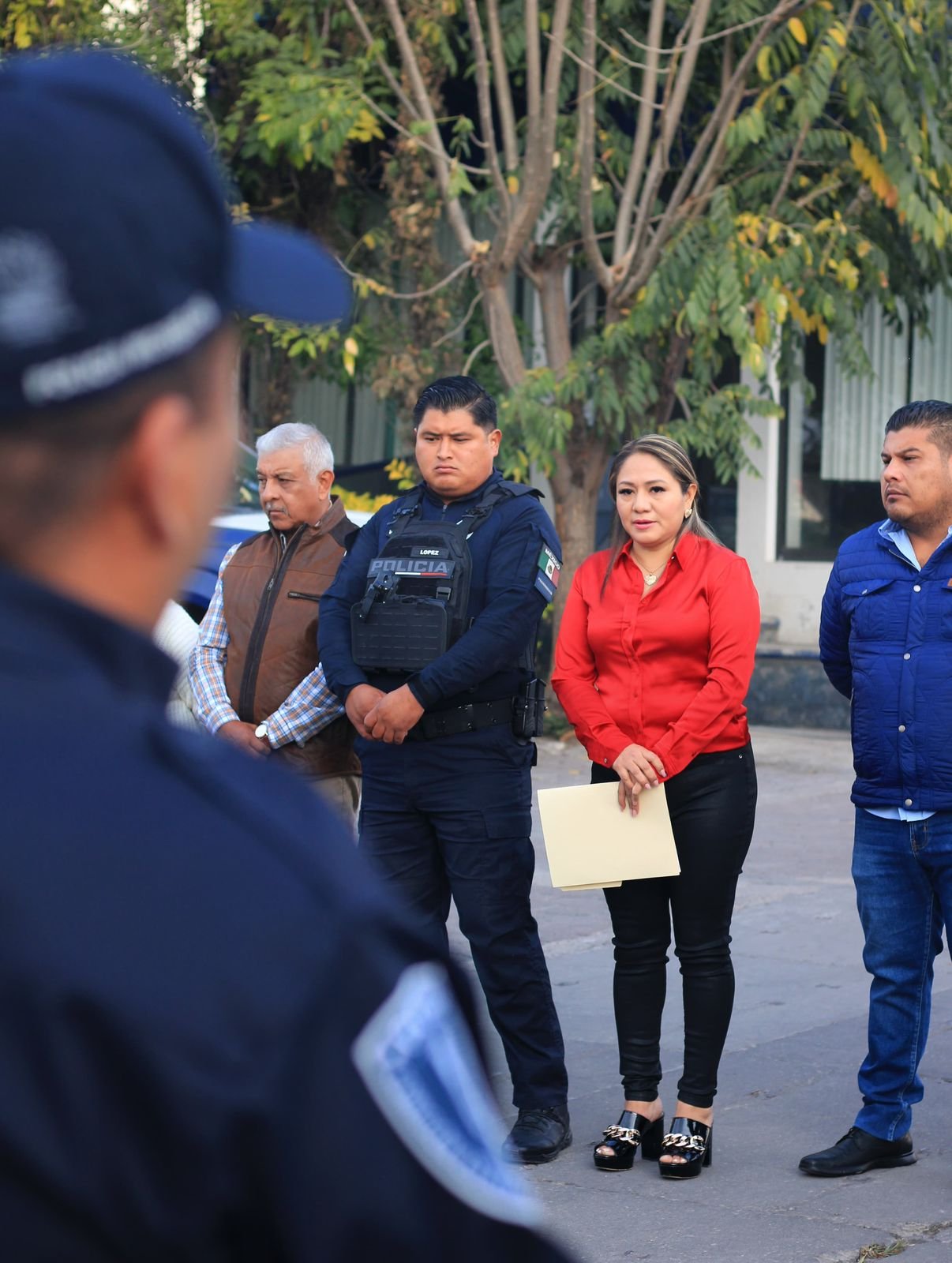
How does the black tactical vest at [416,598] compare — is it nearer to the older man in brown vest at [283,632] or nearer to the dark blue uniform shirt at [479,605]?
the dark blue uniform shirt at [479,605]

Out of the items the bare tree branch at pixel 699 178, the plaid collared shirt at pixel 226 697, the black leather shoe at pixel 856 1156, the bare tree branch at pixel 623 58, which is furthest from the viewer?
the bare tree branch at pixel 699 178

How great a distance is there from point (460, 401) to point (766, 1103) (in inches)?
89.9

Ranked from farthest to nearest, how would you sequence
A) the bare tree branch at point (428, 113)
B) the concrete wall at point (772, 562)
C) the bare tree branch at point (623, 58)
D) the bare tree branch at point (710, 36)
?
the concrete wall at point (772, 562) → the bare tree branch at point (428, 113) → the bare tree branch at point (623, 58) → the bare tree branch at point (710, 36)

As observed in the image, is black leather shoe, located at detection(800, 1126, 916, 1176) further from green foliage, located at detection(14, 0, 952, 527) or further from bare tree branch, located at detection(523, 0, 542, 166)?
bare tree branch, located at detection(523, 0, 542, 166)

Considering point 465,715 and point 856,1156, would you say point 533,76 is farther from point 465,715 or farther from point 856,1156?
point 856,1156

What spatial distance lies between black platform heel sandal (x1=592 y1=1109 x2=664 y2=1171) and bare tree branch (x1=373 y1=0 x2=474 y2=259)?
7995 mm

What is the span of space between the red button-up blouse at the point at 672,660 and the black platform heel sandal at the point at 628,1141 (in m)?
0.98

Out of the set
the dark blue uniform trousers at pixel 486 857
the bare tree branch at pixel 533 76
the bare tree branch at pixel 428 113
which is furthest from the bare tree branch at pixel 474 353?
the dark blue uniform trousers at pixel 486 857

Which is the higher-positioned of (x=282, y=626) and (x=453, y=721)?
(x=282, y=626)

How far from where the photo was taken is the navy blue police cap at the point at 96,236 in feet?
2.97

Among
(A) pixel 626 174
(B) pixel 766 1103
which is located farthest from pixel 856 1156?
(A) pixel 626 174

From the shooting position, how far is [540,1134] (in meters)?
4.64

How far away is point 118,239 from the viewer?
91 centimetres

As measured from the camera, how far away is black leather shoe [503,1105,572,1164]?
462 cm
